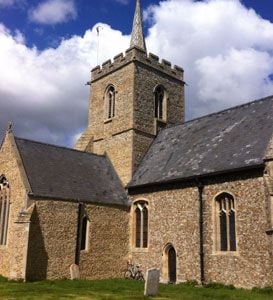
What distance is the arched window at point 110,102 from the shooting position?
3039cm

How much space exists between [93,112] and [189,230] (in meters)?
14.5

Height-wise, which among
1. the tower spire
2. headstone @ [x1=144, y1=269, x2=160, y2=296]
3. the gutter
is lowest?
headstone @ [x1=144, y1=269, x2=160, y2=296]

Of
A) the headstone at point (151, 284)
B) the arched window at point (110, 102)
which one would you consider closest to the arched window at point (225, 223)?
the headstone at point (151, 284)

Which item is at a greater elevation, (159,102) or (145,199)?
(159,102)

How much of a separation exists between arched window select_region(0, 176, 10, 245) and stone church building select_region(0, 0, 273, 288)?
6cm

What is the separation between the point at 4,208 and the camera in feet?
76.1

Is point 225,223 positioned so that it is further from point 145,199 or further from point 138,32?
point 138,32

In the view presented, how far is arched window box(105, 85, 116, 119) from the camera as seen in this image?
30389mm

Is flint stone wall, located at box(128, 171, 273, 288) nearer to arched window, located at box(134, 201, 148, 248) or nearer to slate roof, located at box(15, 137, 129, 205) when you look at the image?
arched window, located at box(134, 201, 148, 248)

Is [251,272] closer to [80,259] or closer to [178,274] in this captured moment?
[178,274]

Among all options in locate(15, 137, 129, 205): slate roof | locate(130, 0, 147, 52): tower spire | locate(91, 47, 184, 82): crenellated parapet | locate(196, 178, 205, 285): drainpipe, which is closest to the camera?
locate(196, 178, 205, 285): drainpipe

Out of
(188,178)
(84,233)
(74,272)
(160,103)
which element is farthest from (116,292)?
(160,103)

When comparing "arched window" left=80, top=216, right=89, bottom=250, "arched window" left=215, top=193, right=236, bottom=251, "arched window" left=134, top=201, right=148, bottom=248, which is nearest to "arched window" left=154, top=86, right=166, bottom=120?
"arched window" left=134, top=201, right=148, bottom=248

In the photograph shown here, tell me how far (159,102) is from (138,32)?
6.25 metres
